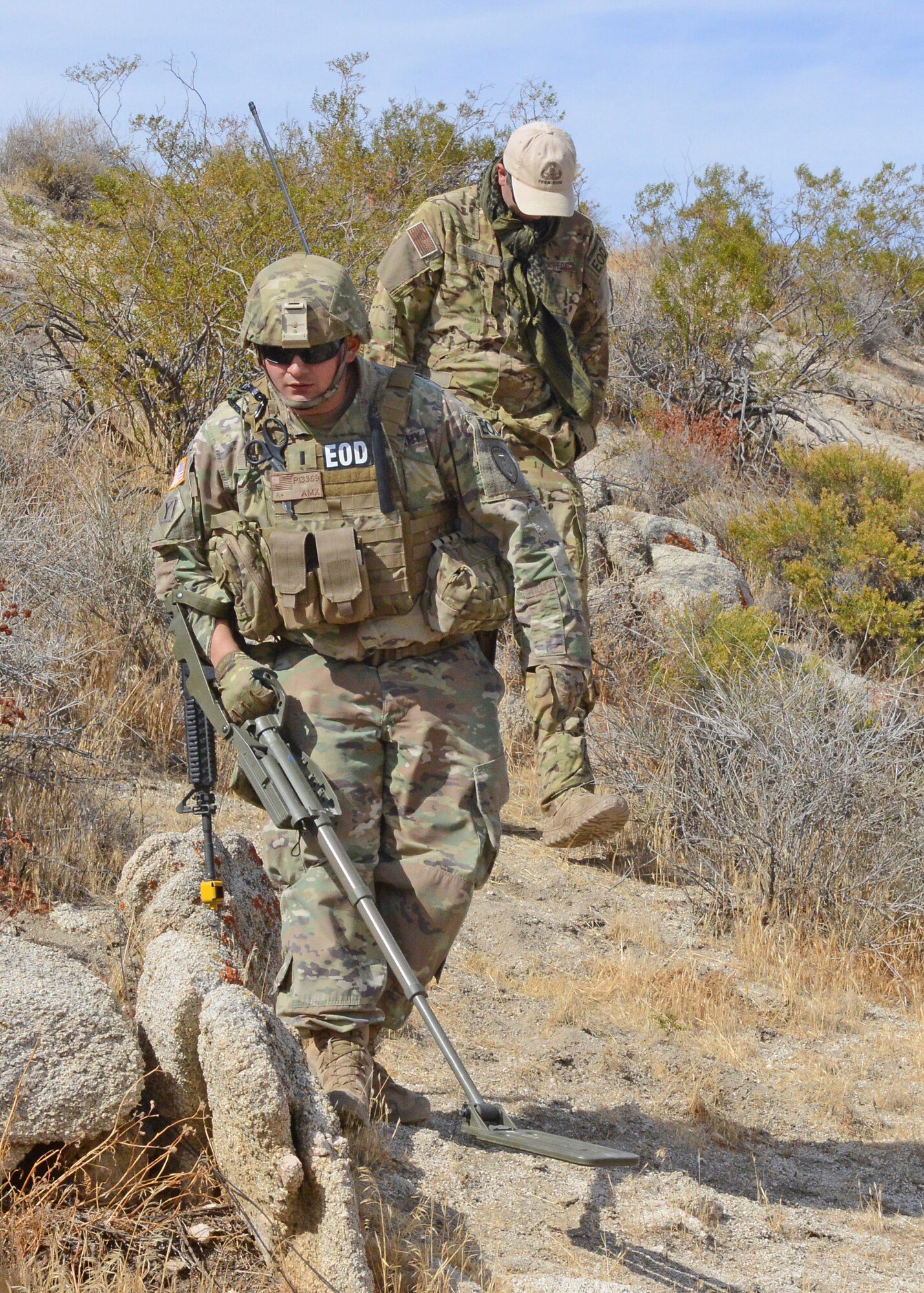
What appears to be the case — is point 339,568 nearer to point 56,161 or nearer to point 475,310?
point 475,310

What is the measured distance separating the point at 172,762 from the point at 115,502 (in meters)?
1.82

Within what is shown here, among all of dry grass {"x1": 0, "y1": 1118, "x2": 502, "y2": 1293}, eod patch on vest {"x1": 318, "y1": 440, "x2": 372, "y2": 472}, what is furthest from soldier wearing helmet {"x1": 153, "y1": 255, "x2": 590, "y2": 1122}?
dry grass {"x1": 0, "y1": 1118, "x2": 502, "y2": 1293}

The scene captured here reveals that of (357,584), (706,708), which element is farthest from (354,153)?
(357,584)

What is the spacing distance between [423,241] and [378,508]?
2299 mm

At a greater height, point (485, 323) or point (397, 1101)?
point (485, 323)

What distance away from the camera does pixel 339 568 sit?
337cm

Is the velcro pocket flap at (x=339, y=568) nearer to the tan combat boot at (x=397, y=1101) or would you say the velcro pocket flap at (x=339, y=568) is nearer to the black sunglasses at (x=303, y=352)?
the black sunglasses at (x=303, y=352)

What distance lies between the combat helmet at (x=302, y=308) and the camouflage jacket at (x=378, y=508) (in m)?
0.21

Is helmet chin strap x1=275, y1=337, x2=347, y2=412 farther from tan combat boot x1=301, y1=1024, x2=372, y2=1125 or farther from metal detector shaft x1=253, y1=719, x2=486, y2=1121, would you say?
tan combat boot x1=301, y1=1024, x2=372, y2=1125

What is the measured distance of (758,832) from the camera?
5.87 metres

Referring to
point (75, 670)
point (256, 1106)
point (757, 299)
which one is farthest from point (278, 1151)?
point (757, 299)

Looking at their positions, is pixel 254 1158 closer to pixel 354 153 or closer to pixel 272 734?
pixel 272 734

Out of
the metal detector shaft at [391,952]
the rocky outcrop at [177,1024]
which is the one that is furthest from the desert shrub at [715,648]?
the rocky outcrop at [177,1024]

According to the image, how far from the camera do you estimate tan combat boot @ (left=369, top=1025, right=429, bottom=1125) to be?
3617 millimetres
